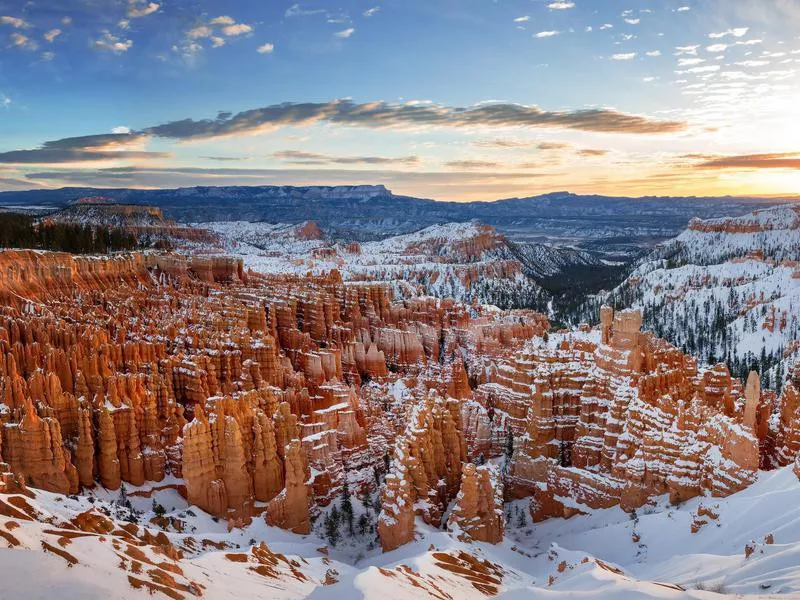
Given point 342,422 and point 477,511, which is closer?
point 477,511

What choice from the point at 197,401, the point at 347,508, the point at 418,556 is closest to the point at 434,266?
the point at 197,401

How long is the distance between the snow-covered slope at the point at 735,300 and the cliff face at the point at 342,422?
38126mm

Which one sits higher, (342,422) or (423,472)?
(342,422)

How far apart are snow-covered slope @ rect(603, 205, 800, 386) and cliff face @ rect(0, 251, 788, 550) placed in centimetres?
3813

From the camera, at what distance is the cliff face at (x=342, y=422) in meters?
26.1

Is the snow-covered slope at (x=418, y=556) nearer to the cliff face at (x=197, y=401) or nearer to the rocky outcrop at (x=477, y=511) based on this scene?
the rocky outcrop at (x=477, y=511)

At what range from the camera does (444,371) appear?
164ft

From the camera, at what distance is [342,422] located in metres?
34.2

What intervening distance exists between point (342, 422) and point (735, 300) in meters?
100

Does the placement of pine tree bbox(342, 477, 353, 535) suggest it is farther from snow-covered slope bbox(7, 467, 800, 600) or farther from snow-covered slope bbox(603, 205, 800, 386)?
snow-covered slope bbox(603, 205, 800, 386)

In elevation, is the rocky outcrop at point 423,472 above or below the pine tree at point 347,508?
above

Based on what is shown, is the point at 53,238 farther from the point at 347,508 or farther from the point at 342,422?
the point at 347,508

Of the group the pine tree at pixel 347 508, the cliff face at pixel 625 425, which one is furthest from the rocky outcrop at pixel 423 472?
the cliff face at pixel 625 425

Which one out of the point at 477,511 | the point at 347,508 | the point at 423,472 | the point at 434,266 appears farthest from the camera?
the point at 434,266
